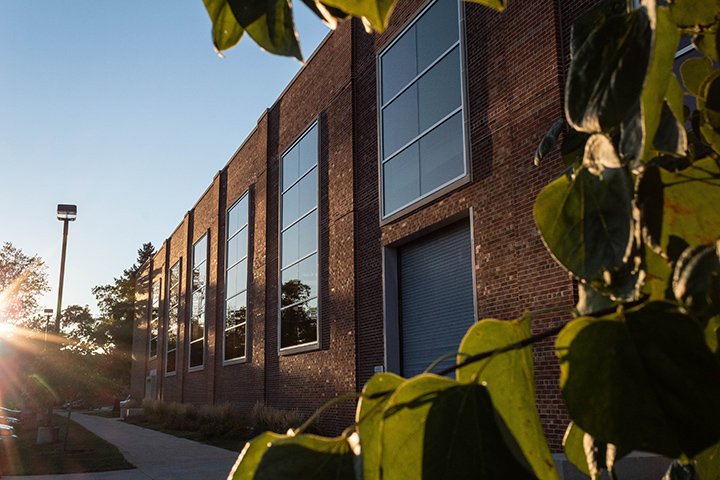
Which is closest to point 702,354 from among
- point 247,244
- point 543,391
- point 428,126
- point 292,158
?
point 543,391

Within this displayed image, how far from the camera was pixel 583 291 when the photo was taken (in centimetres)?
67

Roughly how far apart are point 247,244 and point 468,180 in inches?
585

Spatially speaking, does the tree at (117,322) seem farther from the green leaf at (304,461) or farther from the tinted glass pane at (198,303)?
the green leaf at (304,461)

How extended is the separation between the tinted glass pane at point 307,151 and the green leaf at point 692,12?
20.1 meters

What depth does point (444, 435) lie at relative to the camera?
514 mm

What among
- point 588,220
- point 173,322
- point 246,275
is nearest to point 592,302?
point 588,220

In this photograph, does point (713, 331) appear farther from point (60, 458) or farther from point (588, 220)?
point (60, 458)

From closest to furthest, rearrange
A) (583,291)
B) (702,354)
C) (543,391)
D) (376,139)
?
(702,354)
(583,291)
(543,391)
(376,139)

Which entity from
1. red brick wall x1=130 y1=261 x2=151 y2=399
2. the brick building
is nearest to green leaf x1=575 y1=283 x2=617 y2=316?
the brick building

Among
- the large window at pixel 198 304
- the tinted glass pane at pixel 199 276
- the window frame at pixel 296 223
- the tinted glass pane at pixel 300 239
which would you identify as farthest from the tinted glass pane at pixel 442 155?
the tinted glass pane at pixel 199 276

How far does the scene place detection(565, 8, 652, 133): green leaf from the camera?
0.48 metres

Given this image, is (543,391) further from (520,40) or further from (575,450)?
(575,450)

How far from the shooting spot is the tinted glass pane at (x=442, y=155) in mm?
14031

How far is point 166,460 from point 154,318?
33.1 m
